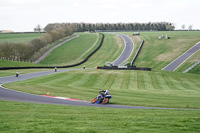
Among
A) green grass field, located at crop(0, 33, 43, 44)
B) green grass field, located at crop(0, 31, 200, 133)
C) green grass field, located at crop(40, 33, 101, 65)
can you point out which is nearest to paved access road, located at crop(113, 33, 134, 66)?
green grass field, located at crop(40, 33, 101, 65)

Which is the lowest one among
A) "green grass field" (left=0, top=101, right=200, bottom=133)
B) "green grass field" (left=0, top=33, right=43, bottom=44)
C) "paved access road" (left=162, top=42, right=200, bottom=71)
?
"paved access road" (left=162, top=42, right=200, bottom=71)

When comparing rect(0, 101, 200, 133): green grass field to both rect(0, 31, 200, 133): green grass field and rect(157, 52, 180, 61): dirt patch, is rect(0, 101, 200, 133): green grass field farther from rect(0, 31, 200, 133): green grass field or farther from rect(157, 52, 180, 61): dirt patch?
rect(157, 52, 180, 61): dirt patch

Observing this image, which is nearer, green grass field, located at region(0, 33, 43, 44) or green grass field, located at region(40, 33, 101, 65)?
green grass field, located at region(40, 33, 101, 65)

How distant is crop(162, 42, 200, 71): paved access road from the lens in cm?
7411

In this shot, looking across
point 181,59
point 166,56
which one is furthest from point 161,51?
point 181,59

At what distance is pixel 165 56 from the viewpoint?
8975 centimetres

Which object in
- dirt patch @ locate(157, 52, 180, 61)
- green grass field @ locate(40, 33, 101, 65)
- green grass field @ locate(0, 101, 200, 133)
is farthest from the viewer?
green grass field @ locate(40, 33, 101, 65)

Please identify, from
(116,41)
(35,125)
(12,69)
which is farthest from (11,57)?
(35,125)

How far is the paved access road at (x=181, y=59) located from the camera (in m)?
74.1

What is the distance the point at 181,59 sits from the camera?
8150 cm

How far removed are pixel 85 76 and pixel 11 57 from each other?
190ft

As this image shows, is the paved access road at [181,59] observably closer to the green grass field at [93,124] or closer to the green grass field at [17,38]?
the green grass field at [93,124]

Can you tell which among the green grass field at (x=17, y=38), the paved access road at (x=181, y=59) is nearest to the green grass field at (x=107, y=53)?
the paved access road at (x=181, y=59)

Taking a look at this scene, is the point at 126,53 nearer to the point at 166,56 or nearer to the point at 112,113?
the point at 166,56
